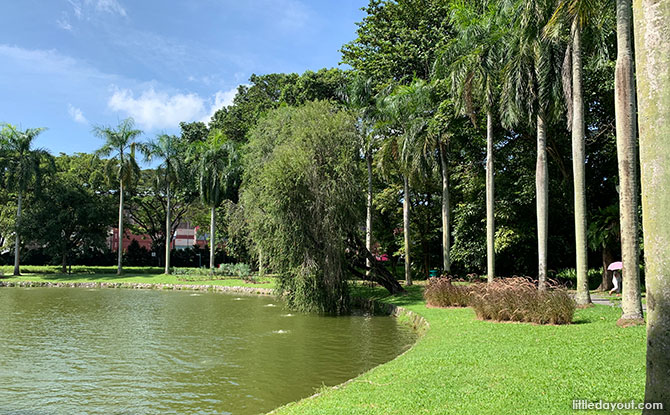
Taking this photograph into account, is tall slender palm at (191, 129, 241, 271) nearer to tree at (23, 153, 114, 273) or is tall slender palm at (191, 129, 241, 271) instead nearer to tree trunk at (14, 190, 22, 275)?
tree at (23, 153, 114, 273)

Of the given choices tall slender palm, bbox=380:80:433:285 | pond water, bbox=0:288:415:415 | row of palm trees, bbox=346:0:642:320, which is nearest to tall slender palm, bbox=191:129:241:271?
tall slender palm, bbox=380:80:433:285

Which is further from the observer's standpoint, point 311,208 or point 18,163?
point 18,163

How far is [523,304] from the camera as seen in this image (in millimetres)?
13078

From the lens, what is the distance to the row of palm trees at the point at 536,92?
38.6 feet

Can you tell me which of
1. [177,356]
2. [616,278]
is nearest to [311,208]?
[177,356]

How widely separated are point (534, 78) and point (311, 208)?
9797 mm

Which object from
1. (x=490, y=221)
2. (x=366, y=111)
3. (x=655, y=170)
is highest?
(x=366, y=111)

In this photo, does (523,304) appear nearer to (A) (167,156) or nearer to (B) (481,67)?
(B) (481,67)

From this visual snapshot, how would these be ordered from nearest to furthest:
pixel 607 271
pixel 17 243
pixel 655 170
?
pixel 655 170 < pixel 607 271 < pixel 17 243

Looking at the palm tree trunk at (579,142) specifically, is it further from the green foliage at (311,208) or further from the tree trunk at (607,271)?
the tree trunk at (607,271)

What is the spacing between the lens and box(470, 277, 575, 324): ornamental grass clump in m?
12.5

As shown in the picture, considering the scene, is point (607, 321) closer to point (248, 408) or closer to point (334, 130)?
point (248, 408)

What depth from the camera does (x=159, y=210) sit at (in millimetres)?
53250

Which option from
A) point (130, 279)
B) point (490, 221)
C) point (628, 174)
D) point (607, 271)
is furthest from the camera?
point (130, 279)
